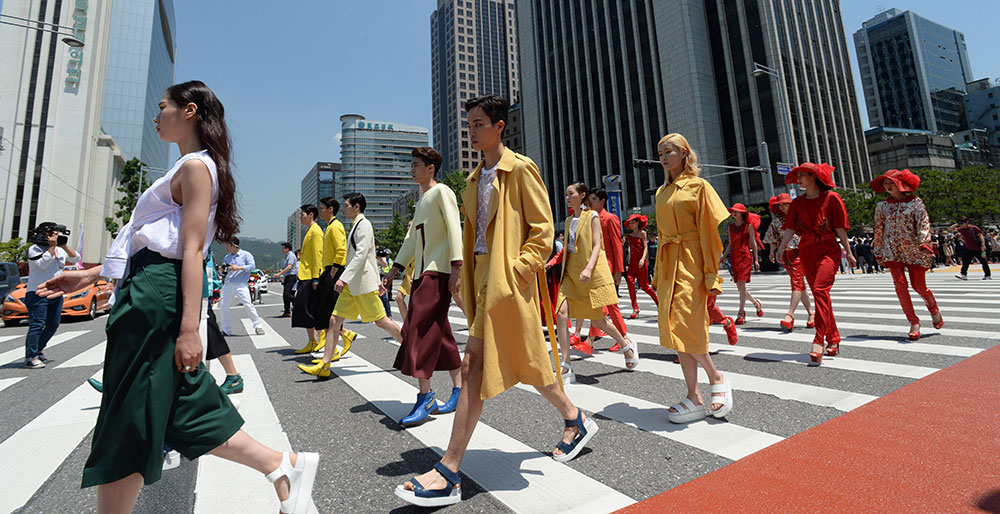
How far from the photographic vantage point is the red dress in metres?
6.70

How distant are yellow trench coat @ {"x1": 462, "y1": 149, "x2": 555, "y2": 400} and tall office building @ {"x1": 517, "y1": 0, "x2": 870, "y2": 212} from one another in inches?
1539

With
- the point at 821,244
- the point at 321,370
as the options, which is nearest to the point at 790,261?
the point at 821,244

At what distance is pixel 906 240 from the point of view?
5.43 m

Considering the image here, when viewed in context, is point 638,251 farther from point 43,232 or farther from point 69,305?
point 69,305

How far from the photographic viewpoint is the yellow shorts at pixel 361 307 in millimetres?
4422

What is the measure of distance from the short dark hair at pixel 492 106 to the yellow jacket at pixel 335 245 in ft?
10.8

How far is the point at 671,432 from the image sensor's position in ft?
8.82

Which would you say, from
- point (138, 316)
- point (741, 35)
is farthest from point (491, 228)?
point (741, 35)

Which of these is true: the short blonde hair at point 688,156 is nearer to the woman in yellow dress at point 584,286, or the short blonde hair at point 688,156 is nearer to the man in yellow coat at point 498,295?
the woman in yellow dress at point 584,286

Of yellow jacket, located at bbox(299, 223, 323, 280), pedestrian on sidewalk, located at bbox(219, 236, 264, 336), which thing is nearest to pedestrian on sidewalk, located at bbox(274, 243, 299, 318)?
pedestrian on sidewalk, located at bbox(219, 236, 264, 336)

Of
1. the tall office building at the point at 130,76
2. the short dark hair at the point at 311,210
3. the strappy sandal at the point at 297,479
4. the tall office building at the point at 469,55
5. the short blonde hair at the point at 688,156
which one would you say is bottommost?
the strappy sandal at the point at 297,479

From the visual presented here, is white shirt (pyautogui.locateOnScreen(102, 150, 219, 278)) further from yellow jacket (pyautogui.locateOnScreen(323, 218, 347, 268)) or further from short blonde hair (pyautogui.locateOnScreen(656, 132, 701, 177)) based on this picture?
yellow jacket (pyautogui.locateOnScreen(323, 218, 347, 268))

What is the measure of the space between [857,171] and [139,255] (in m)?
62.2

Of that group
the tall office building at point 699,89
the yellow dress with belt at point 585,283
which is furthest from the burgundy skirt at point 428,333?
the tall office building at point 699,89
